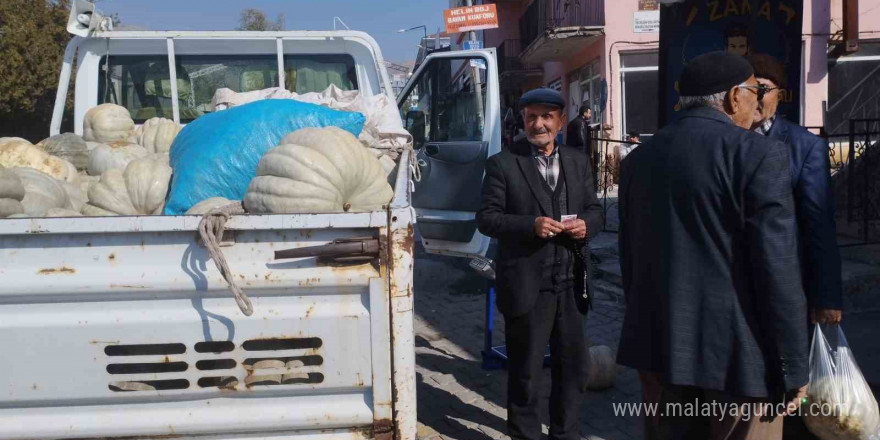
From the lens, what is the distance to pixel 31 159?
3.34m

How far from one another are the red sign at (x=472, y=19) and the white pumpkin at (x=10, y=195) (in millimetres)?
10759

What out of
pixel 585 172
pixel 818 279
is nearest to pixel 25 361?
pixel 585 172

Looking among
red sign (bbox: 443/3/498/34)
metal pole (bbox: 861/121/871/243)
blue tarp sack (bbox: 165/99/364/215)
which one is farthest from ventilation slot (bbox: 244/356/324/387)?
red sign (bbox: 443/3/498/34)

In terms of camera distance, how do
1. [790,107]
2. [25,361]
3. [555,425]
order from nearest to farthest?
1. [25,361]
2. [555,425]
3. [790,107]

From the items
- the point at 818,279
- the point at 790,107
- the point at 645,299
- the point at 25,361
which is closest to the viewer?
the point at 25,361

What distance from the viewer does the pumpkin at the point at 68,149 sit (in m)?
3.79

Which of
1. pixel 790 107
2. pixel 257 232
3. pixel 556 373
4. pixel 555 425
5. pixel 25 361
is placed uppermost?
pixel 790 107

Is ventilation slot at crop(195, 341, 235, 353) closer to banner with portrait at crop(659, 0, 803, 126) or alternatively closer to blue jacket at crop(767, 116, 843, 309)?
blue jacket at crop(767, 116, 843, 309)

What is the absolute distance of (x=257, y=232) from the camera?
2.16 m

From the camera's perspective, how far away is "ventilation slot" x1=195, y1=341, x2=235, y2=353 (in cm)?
217

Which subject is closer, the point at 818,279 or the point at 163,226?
the point at 163,226

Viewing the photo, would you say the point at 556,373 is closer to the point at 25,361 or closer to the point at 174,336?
the point at 174,336

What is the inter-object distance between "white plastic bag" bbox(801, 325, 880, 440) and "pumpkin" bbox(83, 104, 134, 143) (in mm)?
3902

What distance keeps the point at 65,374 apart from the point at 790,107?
16.0ft
